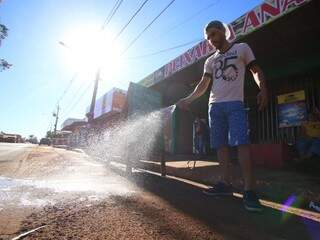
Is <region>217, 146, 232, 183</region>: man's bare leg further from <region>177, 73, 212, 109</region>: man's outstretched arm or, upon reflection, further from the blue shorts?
<region>177, 73, 212, 109</region>: man's outstretched arm

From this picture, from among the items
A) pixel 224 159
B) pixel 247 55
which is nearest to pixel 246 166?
pixel 224 159

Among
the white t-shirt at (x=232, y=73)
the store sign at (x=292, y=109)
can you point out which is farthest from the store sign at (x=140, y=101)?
the white t-shirt at (x=232, y=73)

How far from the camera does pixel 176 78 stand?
1288 cm

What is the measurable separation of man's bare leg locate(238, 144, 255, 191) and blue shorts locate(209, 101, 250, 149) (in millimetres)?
68

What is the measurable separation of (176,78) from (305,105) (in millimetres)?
5282

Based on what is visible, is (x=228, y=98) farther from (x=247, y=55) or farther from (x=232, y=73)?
(x=247, y=55)

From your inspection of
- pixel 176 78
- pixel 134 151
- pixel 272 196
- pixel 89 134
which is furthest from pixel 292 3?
pixel 89 134

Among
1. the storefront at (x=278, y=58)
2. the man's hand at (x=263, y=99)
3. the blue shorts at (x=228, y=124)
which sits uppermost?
the storefront at (x=278, y=58)

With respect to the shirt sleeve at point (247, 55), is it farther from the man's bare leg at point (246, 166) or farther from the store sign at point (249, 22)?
the store sign at point (249, 22)

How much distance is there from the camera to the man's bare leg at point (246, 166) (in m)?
3.29

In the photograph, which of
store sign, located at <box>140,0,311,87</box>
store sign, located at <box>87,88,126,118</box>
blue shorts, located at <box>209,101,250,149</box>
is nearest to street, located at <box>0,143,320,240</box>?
blue shorts, located at <box>209,101,250,149</box>

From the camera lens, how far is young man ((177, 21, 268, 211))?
340cm

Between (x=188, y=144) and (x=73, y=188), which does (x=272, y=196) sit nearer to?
(x=73, y=188)

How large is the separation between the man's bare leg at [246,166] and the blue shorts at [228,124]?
7 centimetres
